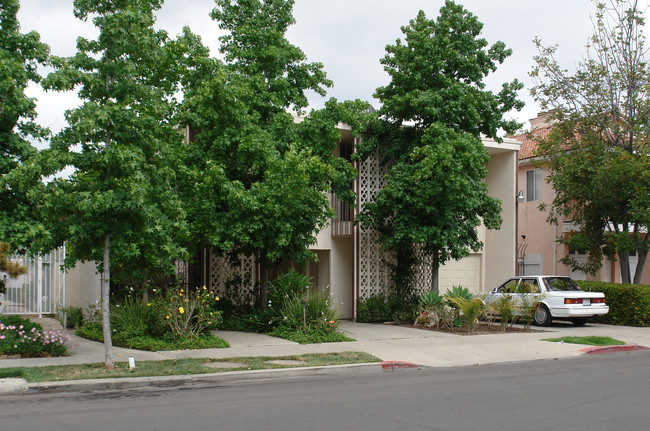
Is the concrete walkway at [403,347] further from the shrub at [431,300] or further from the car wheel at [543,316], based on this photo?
the car wheel at [543,316]

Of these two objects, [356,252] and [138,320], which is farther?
[356,252]

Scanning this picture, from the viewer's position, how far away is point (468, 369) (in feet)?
41.1

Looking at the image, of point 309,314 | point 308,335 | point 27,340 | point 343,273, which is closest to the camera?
point 27,340

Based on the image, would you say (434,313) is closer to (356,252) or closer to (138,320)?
(356,252)

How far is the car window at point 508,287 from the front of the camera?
19.9 meters

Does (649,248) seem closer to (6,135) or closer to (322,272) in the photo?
(322,272)

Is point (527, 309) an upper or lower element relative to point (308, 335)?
upper

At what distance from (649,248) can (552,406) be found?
1683 centimetres

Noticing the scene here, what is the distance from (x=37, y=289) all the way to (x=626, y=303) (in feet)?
62.4

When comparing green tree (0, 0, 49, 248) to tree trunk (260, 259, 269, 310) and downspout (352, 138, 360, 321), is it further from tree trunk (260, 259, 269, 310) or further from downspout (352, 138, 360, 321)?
downspout (352, 138, 360, 321)

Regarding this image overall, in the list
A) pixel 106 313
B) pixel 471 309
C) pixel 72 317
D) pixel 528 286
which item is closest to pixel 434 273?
pixel 471 309

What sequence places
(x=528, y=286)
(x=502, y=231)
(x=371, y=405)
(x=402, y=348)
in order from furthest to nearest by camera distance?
(x=502, y=231), (x=528, y=286), (x=402, y=348), (x=371, y=405)

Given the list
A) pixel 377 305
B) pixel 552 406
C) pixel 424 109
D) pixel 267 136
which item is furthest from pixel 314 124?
pixel 552 406

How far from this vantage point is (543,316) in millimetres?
20188
